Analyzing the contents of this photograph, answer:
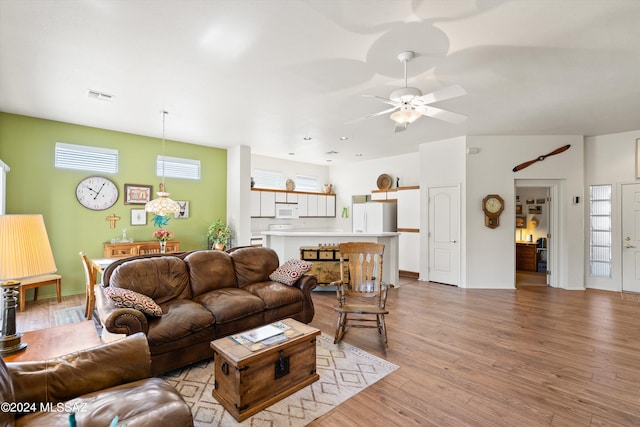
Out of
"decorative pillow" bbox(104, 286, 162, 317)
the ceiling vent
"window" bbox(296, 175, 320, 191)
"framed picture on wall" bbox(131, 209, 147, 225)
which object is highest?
the ceiling vent

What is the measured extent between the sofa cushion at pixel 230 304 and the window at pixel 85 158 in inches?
146

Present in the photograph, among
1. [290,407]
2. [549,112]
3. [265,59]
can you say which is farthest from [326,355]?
[549,112]

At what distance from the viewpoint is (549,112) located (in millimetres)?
4316

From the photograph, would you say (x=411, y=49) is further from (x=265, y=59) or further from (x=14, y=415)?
(x=14, y=415)

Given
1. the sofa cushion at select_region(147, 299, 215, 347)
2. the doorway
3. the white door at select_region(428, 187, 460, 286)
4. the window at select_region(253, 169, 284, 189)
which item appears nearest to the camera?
the sofa cushion at select_region(147, 299, 215, 347)

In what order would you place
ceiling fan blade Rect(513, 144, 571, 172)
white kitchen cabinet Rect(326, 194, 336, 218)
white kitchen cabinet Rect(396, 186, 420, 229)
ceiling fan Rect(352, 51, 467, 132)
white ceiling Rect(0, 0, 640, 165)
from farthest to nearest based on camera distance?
white kitchen cabinet Rect(326, 194, 336, 218)
white kitchen cabinet Rect(396, 186, 420, 229)
ceiling fan blade Rect(513, 144, 571, 172)
ceiling fan Rect(352, 51, 467, 132)
white ceiling Rect(0, 0, 640, 165)

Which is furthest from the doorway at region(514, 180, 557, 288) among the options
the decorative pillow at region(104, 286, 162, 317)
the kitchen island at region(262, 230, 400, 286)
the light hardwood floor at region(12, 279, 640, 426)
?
the decorative pillow at region(104, 286, 162, 317)

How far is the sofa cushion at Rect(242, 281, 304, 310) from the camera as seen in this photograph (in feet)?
10.6

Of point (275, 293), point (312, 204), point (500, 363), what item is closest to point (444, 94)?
point (500, 363)

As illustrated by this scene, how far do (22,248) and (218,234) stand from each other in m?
4.68

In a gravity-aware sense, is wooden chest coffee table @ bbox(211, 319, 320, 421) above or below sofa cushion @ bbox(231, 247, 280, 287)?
below

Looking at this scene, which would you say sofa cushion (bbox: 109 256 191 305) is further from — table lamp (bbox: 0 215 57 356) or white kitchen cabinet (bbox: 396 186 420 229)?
white kitchen cabinet (bbox: 396 186 420 229)

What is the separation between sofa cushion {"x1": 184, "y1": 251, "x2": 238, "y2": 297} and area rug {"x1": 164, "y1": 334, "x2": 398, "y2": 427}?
2.77 feet

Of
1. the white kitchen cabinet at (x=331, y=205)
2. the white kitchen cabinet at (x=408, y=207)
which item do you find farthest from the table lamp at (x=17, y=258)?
the white kitchen cabinet at (x=331, y=205)
